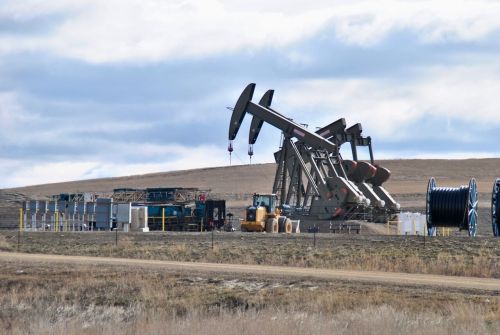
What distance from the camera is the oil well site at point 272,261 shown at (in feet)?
53.8

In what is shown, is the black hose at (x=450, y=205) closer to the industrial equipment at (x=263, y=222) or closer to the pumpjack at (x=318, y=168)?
the industrial equipment at (x=263, y=222)

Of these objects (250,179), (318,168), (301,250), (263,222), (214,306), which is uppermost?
(250,179)

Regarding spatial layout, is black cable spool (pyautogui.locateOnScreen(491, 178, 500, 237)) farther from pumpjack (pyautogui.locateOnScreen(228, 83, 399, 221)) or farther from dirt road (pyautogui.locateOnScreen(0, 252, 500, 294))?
pumpjack (pyautogui.locateOnScreen(228, 83, 399, 221))

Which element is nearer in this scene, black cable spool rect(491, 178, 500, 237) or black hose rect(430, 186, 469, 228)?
black cable spool rect(491, 178, 500, 237)

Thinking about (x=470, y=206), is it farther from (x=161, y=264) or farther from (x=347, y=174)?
(x=347, y=174)

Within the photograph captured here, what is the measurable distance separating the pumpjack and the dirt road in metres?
24.6

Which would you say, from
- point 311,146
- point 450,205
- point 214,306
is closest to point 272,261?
point 214,306

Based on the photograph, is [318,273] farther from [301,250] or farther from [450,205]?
[450,205]

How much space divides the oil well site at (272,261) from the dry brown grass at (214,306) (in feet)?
0.17

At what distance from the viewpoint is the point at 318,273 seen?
953 inches

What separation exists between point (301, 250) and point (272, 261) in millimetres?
2730

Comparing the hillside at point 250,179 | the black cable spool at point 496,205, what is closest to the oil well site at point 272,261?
the black cable spool at point 496,205

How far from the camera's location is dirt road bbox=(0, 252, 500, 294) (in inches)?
839

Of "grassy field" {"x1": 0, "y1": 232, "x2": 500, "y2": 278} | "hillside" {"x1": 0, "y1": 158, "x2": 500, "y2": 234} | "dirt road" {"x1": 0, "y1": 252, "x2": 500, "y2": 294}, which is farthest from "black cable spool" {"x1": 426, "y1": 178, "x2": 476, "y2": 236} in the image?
"hillside" {"x1": 0, "y1": 158, "x2": 500, "y2": 234}
